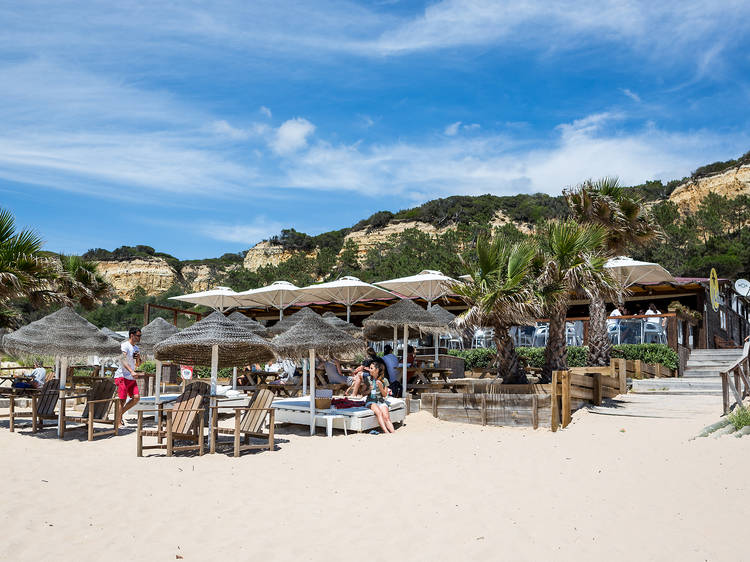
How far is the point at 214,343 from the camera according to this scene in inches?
309

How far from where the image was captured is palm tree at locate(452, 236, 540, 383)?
9.62 metres

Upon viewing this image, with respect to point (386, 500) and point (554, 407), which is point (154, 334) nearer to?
point (554, 407)

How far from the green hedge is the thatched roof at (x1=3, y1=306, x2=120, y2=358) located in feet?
27.9

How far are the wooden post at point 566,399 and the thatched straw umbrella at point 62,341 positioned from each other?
6763 mm

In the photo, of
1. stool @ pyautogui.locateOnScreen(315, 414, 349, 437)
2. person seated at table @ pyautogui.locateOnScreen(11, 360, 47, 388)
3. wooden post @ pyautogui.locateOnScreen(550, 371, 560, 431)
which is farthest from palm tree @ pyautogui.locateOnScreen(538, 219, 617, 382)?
person seated at table @ pyautogui.locateOnScreen(11, 360, 47, 388)

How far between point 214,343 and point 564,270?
5.71 m

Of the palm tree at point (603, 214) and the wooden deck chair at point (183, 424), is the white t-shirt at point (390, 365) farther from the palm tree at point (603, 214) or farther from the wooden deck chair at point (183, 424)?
the palm tree at point (603, 214)

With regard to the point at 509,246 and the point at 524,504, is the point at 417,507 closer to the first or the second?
the point at 524,504

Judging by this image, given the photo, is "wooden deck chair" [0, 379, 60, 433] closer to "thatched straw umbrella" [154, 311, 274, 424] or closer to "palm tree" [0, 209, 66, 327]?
"thatched straw umbrella" [154, 311, 274, 424]

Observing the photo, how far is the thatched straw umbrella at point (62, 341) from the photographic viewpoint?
879 cm

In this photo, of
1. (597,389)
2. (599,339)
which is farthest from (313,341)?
(599,339)

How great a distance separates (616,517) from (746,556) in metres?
1.05

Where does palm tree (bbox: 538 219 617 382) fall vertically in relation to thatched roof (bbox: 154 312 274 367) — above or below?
above

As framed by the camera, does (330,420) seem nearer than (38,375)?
Yes
